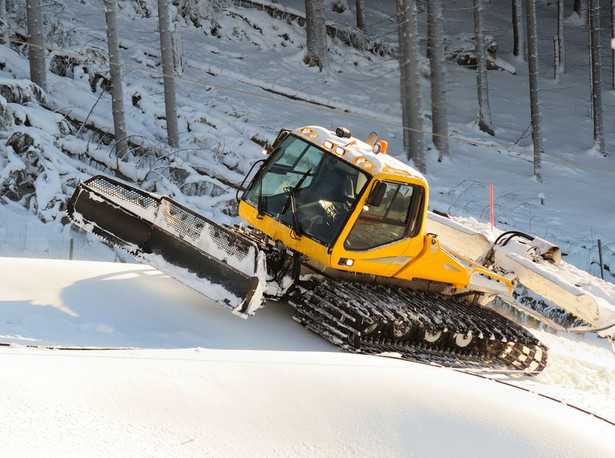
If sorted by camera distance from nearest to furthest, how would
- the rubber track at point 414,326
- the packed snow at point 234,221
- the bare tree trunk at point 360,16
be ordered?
the packed snow at point 234,221
the rubber track at point 414,326
the bare tree trunk at point 360,16

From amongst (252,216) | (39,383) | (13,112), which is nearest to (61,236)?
(13,112)

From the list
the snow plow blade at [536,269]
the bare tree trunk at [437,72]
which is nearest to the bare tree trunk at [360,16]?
the bare tree trunk at [437,72]

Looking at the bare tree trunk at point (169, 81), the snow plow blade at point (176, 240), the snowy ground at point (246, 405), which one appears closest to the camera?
the snowy ground at point (246, 405)

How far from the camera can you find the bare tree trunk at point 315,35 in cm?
2995

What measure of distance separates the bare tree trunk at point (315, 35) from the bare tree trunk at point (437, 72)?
5030mm

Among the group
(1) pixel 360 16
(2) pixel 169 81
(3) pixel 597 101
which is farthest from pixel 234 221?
(1) pixel 360 16

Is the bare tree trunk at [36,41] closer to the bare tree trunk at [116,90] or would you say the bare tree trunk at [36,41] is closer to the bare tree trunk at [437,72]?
the bare tree trunk at [116,90]

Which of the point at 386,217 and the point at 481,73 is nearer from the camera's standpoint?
the point at 386,217

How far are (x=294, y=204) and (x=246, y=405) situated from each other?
4480mm

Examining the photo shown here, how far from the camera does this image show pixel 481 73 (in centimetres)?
2894

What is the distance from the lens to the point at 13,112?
18922 mm

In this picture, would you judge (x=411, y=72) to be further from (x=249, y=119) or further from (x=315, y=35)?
(x=315, y=35)

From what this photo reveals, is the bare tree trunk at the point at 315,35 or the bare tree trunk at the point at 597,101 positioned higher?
the bare tree trunk at the point at 315,35

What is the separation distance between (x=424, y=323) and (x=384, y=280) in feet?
3.41
